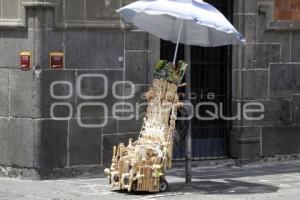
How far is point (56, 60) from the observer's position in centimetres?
1141

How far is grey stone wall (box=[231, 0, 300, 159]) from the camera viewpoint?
42.9 ft

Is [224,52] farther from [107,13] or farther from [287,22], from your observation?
[107,13]

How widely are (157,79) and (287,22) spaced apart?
3702 millimetres

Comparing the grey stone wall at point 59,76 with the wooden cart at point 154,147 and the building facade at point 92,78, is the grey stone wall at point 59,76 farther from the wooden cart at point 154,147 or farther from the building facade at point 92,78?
the wooden cart at point 154,147

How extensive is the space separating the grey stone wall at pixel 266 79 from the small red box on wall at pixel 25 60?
3690 mm

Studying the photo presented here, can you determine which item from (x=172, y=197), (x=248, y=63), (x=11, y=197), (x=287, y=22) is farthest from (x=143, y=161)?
(x=287, y=22)

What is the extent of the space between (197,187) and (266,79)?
3087 millimetres

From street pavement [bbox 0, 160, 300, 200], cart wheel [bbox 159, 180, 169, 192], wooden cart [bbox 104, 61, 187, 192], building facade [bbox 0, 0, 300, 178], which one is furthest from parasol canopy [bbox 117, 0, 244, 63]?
street pavement [bbox 0, 160, 300, 200]

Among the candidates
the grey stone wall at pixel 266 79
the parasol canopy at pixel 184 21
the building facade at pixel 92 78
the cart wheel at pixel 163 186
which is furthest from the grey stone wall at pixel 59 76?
the grey stone wall at pixel 266 79

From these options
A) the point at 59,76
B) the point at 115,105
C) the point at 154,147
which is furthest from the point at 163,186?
the point at 59,76

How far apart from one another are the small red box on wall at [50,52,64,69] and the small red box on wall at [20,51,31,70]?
0.32m

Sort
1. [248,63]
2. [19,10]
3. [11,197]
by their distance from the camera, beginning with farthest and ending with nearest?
[248,63] < [19,10] < [11,197]

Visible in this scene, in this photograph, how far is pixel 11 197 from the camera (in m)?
10.2

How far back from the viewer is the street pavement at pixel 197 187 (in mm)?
10320
